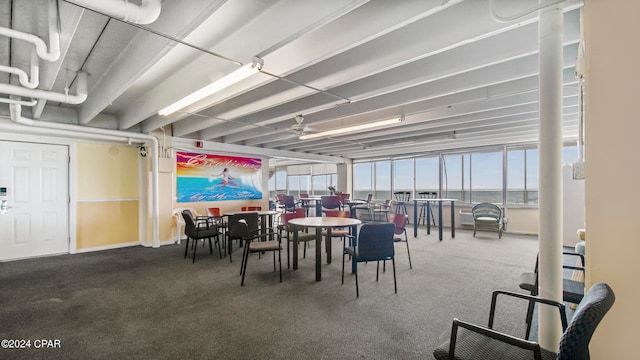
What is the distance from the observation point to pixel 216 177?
24.9 feet

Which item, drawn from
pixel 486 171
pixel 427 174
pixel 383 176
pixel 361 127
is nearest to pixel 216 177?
pixel 361 127

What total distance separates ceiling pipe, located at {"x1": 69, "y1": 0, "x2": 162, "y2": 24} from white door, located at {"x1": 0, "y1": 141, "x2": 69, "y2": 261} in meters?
5.20

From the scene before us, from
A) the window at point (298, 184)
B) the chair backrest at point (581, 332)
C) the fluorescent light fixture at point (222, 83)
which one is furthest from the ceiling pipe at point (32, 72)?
the window at point (298, 184)

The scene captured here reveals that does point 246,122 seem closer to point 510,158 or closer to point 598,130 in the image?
point 598,130

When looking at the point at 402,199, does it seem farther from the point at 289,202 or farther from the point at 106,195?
the point at 106,195

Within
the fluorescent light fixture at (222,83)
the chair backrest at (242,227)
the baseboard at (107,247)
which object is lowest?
the baseboard at (107,247)

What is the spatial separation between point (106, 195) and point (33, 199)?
1.10 metres

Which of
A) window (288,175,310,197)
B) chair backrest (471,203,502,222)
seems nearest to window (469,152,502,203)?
chair backrest (471,203,502,222)

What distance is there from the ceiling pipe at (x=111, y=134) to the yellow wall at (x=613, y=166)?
666cm

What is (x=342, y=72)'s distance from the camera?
3203 millimetres

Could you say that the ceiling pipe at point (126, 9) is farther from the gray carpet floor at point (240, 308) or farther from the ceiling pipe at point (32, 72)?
the gray carpet floor at point (240, 308)

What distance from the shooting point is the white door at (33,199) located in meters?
4.93

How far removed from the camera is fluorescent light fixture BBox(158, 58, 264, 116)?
2643mm

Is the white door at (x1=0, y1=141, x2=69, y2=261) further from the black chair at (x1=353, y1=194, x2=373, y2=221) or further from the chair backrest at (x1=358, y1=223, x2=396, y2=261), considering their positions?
the black chair at (x1=353, y1=194, x2=373, y2=221)
